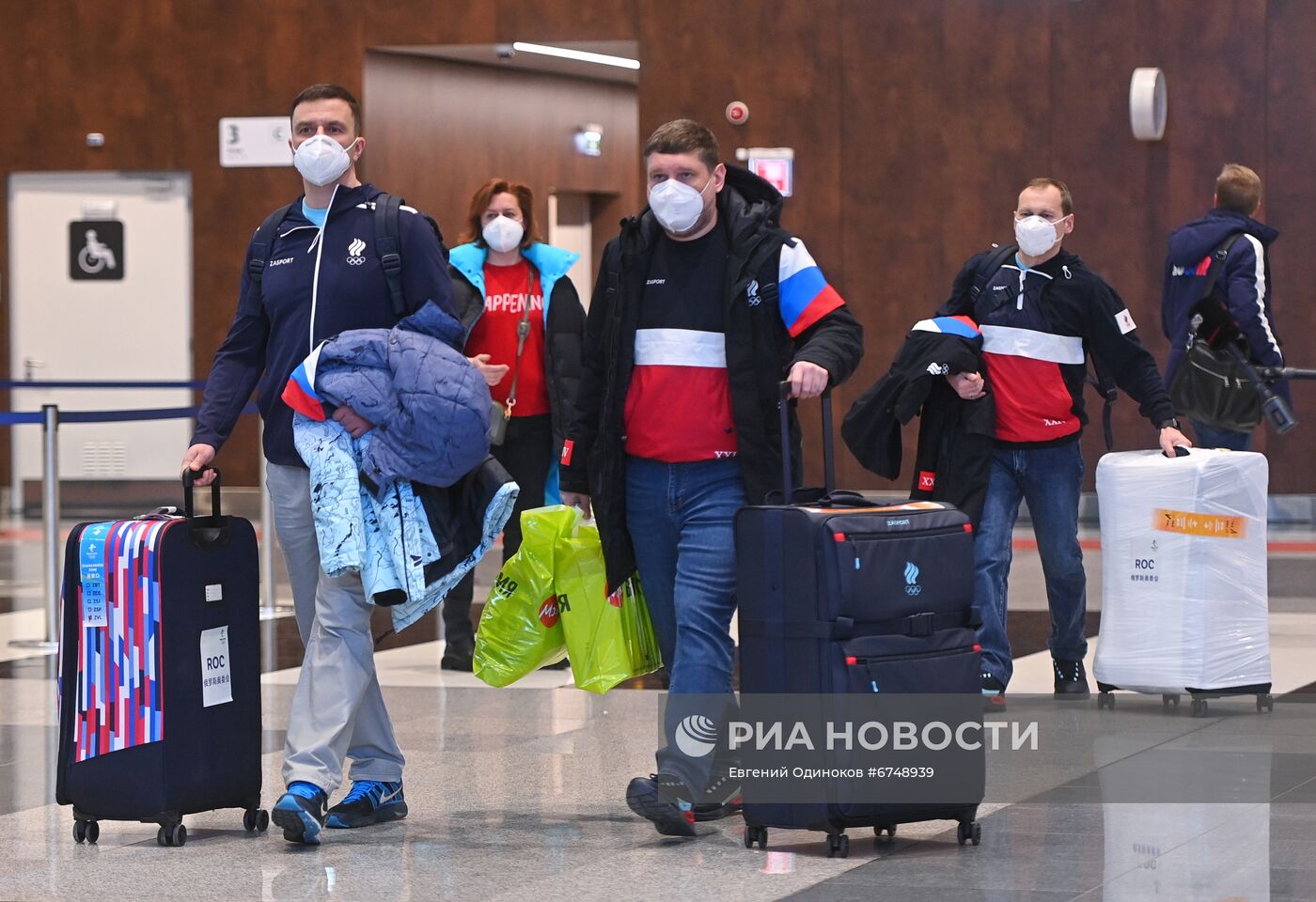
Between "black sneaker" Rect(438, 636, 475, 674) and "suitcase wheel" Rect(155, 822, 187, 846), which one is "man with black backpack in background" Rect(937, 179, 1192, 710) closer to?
"black sneaker" Rect(438, 636, 475, 674)

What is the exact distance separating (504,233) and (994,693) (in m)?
2.54

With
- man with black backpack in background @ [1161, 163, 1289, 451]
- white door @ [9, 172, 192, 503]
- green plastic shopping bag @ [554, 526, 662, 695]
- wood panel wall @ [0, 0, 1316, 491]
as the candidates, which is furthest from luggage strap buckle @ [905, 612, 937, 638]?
white door @ [9, 172, 192, 503]

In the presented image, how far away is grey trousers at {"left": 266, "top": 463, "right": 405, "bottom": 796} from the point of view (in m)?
4.77

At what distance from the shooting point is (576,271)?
736 inches

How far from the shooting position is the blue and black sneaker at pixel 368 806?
196 inches

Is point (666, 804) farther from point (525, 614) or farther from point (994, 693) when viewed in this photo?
point (994, 693)

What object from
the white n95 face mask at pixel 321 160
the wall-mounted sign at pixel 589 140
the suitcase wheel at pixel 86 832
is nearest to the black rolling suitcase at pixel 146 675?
the suitcase wheel at pixel 86 832

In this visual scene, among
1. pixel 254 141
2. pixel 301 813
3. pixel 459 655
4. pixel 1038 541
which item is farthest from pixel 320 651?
pixel 254 141

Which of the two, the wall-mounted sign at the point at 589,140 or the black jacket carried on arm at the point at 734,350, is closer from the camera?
the black jacket carried on arm at the point at 734,350

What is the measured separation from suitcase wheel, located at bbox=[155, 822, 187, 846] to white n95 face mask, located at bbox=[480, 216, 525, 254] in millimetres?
3410

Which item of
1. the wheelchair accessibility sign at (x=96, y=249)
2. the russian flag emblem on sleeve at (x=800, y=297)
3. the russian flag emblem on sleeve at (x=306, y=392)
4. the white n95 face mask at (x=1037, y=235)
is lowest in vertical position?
the russian flag emblem on sleeve at (x=306, y=392)

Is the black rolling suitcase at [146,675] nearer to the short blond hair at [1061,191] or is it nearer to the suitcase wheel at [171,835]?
the suitcase wheel at [171,835]

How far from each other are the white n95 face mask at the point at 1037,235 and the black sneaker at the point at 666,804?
103 inches

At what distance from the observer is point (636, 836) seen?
4.87m
